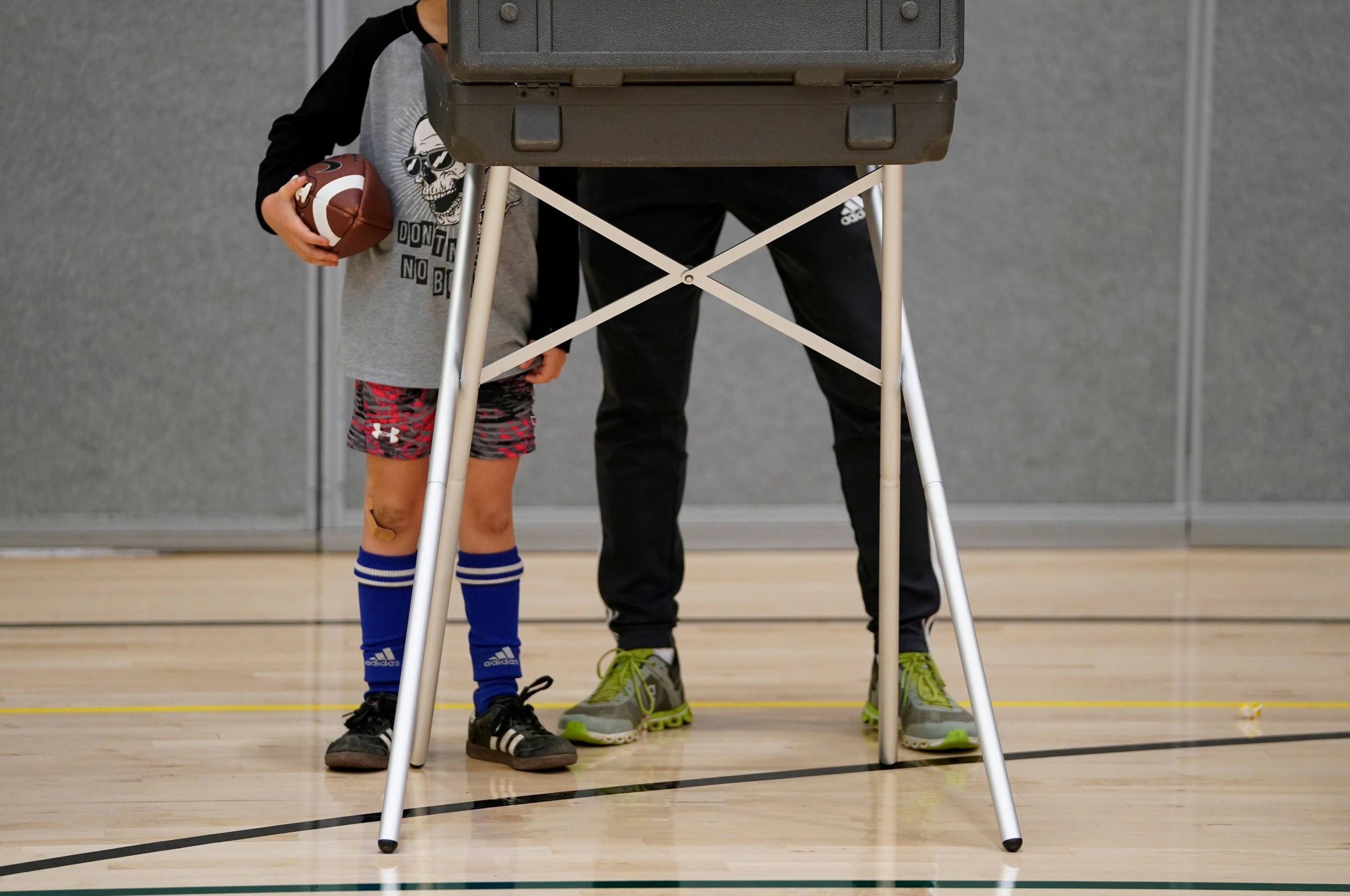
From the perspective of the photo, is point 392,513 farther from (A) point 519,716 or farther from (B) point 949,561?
(B) point 949,561

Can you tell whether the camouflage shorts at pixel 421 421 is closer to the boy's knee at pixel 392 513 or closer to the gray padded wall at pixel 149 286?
the boy's knee at pixel 392 513

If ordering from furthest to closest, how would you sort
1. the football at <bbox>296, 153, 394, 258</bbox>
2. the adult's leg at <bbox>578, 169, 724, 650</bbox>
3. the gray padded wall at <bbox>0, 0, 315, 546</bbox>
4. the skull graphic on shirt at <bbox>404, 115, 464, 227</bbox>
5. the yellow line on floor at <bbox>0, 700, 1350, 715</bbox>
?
the gray padded wall at <bbox>0, 0, 315, 546</bbox> → the yellow line on floor at <bbox>0, 700, 1350, 715</bbox> → the adult's leg at <bbox>578, 169, 724, 650</bbox> → the skull graphic on shirt at <bbox>404, 115, 464, 227</bbox> → the football at <bbox>296, 153, 394, 258</bbox>

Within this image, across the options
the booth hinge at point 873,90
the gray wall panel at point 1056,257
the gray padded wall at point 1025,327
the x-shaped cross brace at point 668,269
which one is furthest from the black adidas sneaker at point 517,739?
the gray wall panel at point 1056,257

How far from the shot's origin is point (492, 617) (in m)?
1.62

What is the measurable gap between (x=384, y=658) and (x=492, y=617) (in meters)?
0.13

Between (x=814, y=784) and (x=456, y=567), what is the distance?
0.49 metres

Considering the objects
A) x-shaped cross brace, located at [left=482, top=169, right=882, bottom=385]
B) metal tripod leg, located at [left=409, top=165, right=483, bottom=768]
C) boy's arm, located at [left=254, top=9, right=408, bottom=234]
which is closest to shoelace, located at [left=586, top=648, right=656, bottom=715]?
metal tripod leg, located at [left=409, top=165, right=483, bottom=768]

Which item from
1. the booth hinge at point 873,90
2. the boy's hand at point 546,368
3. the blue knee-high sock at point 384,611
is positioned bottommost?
the blue knee-high sock at point 384,611

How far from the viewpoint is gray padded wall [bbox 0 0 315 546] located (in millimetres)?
Answer: 3172

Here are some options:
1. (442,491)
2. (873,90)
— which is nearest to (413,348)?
(442,491)

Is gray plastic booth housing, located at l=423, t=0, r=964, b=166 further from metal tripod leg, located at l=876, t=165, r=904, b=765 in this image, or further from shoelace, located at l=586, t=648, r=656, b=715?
shoelace, located at l=586, t=648, r=656, b=715

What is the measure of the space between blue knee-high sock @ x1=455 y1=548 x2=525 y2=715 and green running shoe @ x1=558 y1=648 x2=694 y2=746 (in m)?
0.10

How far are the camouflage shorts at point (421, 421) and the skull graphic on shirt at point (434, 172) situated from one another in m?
0.20

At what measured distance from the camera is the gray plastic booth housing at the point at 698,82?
1.07 meters
